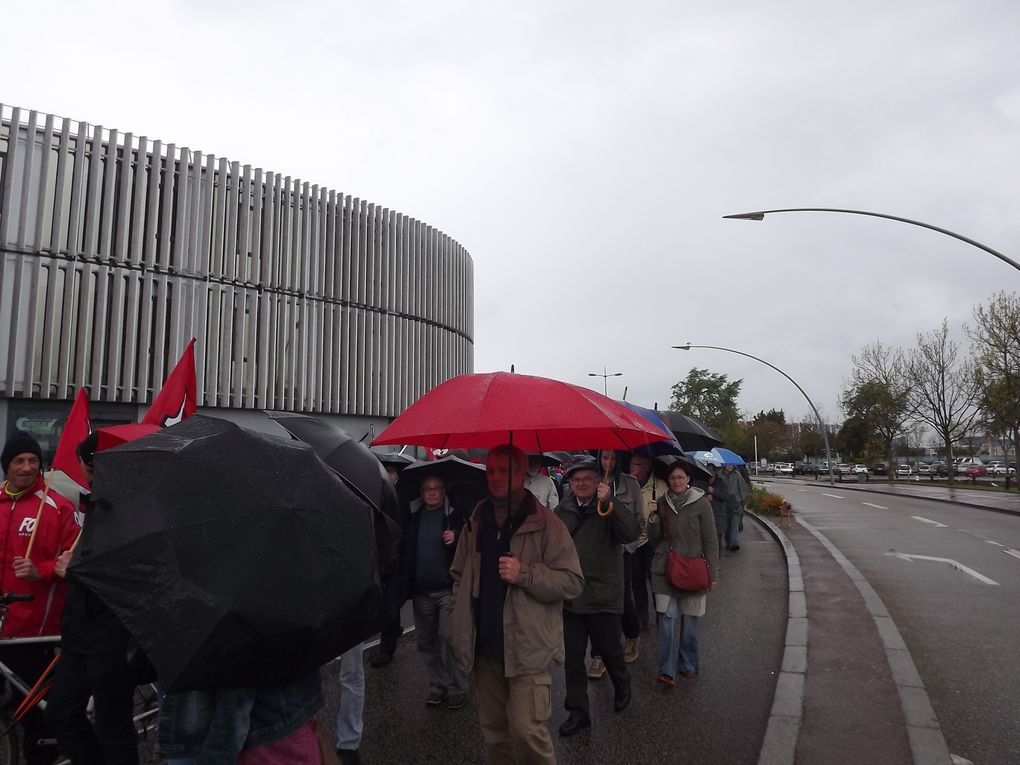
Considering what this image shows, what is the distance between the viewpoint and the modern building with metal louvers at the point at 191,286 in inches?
769

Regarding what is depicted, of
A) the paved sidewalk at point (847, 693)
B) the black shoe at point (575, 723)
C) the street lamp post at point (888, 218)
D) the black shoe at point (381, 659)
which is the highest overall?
the street lamp post at point (888, 218)

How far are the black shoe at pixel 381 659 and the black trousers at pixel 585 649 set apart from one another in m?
2.00

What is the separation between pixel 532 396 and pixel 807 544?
11.6 meters

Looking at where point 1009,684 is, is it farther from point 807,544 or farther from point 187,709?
point 807,544

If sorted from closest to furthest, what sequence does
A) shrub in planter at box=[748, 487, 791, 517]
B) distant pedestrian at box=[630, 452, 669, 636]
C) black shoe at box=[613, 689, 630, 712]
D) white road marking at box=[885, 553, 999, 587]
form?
black shoe at box=[613, 689, 630, 712], distant pedestrian at box=[630, 452, 669, 636], white road marking at box=[885, 553, 999, 587], shrub in planter at box=[748, 487, 791, 517]

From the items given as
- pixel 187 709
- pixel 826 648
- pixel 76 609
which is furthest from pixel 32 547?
pixel 826 648

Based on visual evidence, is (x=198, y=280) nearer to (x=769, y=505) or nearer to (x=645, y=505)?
(x=769, y=505)

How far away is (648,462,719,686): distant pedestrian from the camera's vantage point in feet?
18.5

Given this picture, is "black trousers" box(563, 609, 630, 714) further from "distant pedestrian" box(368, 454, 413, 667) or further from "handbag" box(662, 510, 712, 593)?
"distant pedestrian" box(368, 454, 413, 667)

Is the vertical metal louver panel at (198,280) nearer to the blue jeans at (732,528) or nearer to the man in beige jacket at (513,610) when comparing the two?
the blue jeans at (732,528)

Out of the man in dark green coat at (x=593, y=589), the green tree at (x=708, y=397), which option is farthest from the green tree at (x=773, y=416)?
the man in dark green coat at (x=593, y=589)

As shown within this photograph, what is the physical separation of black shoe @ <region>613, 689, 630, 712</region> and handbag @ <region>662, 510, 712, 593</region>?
89 centimetres

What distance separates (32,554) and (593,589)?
3.19m

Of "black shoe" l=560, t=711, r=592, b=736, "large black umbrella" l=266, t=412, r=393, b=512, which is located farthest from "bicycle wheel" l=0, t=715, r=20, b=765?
"black shoe" l=560, t=711, r=592, b=736
